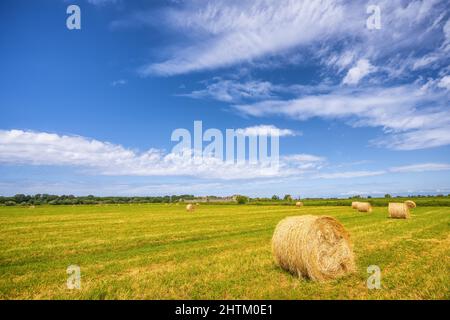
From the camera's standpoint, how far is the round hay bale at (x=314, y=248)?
31.6 feet

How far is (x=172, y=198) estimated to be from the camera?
169500mm

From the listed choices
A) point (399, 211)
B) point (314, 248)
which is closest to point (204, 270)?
point (314, 248)

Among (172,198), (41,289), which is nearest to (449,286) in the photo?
(41,289)

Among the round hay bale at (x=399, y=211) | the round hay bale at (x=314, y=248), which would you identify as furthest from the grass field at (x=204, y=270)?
the round hay bale at (x=399, y=211)

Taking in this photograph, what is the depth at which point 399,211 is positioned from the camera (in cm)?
2920

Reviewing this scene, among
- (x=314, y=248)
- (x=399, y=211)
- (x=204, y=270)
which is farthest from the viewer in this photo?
(x=399, y=211)

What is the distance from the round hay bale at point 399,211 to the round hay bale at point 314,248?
2146 centimetres

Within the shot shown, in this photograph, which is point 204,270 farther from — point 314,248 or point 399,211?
point 399,211

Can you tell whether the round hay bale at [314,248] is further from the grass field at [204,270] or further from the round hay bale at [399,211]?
the round hay bale at [399,211]

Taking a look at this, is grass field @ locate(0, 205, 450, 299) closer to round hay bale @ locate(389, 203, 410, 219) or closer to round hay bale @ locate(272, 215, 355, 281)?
round hay bale @ locate(272, 215, 355, 281)

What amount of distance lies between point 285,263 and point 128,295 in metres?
4.88

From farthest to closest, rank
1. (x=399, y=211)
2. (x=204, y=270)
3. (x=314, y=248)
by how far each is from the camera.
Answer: (x=399, y=211), (x=204, y=270), (x=314, y=248)

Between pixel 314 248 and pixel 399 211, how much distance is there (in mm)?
23335
